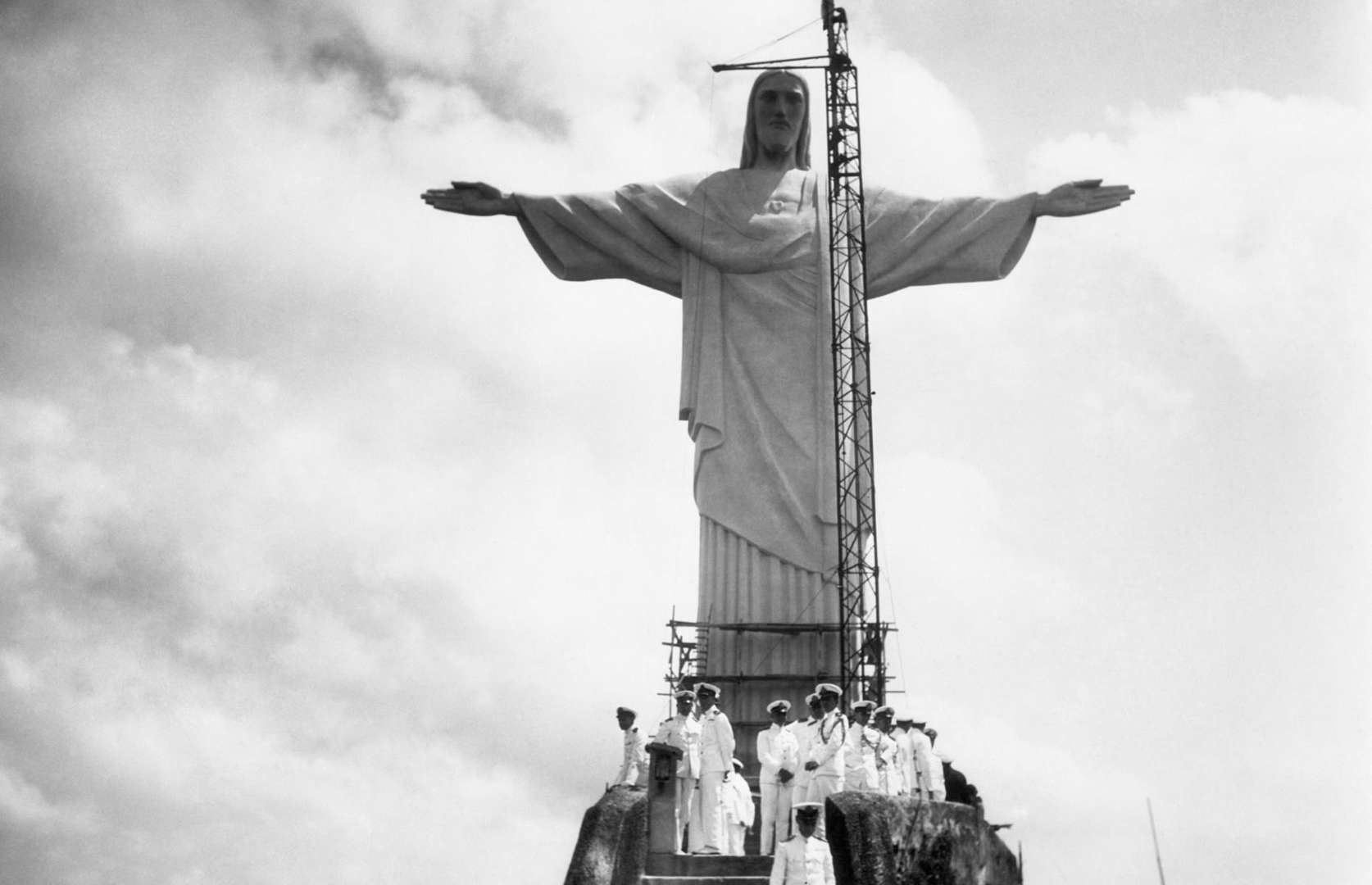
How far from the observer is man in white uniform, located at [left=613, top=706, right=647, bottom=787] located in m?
18.9

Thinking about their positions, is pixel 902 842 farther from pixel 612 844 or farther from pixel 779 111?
pixel 779 111

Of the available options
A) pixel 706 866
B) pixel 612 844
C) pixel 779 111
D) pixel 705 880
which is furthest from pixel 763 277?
pixel 612 844

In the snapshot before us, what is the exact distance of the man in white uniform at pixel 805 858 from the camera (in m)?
14.4

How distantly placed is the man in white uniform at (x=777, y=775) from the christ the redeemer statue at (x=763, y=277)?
5496 mm

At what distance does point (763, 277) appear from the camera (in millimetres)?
25703

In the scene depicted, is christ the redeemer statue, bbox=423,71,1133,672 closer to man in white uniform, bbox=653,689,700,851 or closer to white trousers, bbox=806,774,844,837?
man in white uniform, bbox=653,689,700,851

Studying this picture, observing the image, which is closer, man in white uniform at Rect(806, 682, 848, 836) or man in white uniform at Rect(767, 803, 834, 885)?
man in white uniform at Rect(767, 803, 834, 885)

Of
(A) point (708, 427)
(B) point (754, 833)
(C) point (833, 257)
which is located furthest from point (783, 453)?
(B) point (754, 833)

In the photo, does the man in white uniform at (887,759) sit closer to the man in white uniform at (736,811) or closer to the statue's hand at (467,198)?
the man in white uniform at (736,811)

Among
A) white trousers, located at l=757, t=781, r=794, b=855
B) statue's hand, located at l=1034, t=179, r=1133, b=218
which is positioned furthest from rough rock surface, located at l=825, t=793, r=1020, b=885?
statue's hand, located at l=1034, t=179, r=1133, b=218

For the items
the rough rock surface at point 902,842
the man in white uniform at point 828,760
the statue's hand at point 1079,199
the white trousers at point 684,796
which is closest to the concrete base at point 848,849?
the rough rock surface at point 902,842

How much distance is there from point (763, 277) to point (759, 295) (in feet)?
1.09

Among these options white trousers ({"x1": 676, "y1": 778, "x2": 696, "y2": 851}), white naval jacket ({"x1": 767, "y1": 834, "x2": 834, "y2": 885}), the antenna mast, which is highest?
the antenna mast

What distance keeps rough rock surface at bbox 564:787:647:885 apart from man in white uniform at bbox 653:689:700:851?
1.70 meters
